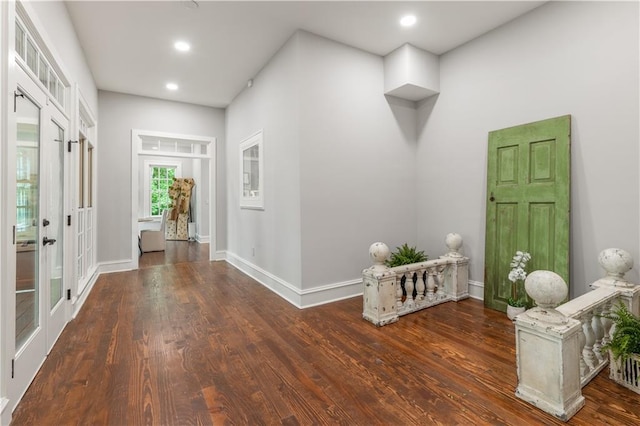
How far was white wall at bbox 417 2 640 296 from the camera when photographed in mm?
2488

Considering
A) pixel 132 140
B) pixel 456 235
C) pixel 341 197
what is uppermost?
pixel 132 140

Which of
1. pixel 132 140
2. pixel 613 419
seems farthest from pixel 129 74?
pixel 613 419

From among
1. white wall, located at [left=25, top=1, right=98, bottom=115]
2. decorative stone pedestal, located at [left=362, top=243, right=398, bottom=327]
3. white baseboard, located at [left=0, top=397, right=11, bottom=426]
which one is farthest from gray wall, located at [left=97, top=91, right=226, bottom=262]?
decorative stone pedestal, located at [left=362, top=243, right=398, bottom=327]

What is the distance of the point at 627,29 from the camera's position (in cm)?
246

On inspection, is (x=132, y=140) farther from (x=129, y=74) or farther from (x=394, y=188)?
(x=394, y=188)

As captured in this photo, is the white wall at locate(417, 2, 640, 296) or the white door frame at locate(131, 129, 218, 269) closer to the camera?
the white wall at locate(417, 2, 640, 296)

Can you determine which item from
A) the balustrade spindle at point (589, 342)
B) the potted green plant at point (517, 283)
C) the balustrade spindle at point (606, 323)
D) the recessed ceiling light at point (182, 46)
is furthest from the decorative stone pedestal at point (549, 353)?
the recessed ceiling light at point (182, 46)

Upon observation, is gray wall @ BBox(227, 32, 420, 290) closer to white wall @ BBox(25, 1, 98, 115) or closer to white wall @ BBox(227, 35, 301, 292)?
white wall @ BBox(227, 35, 301, 292)

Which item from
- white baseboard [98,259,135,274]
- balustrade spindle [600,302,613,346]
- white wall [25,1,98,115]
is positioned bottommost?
white baseboard [98,259,135,274]

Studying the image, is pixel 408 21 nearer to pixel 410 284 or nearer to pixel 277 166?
pixel 277 166

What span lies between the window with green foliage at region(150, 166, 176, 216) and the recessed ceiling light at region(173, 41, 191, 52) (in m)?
6.46

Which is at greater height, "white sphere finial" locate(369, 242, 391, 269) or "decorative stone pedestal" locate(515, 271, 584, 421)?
"white sphere finial" locate(369, 242, 391, 269)

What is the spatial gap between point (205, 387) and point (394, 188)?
305cm

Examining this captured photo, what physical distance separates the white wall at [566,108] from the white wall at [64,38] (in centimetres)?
393
